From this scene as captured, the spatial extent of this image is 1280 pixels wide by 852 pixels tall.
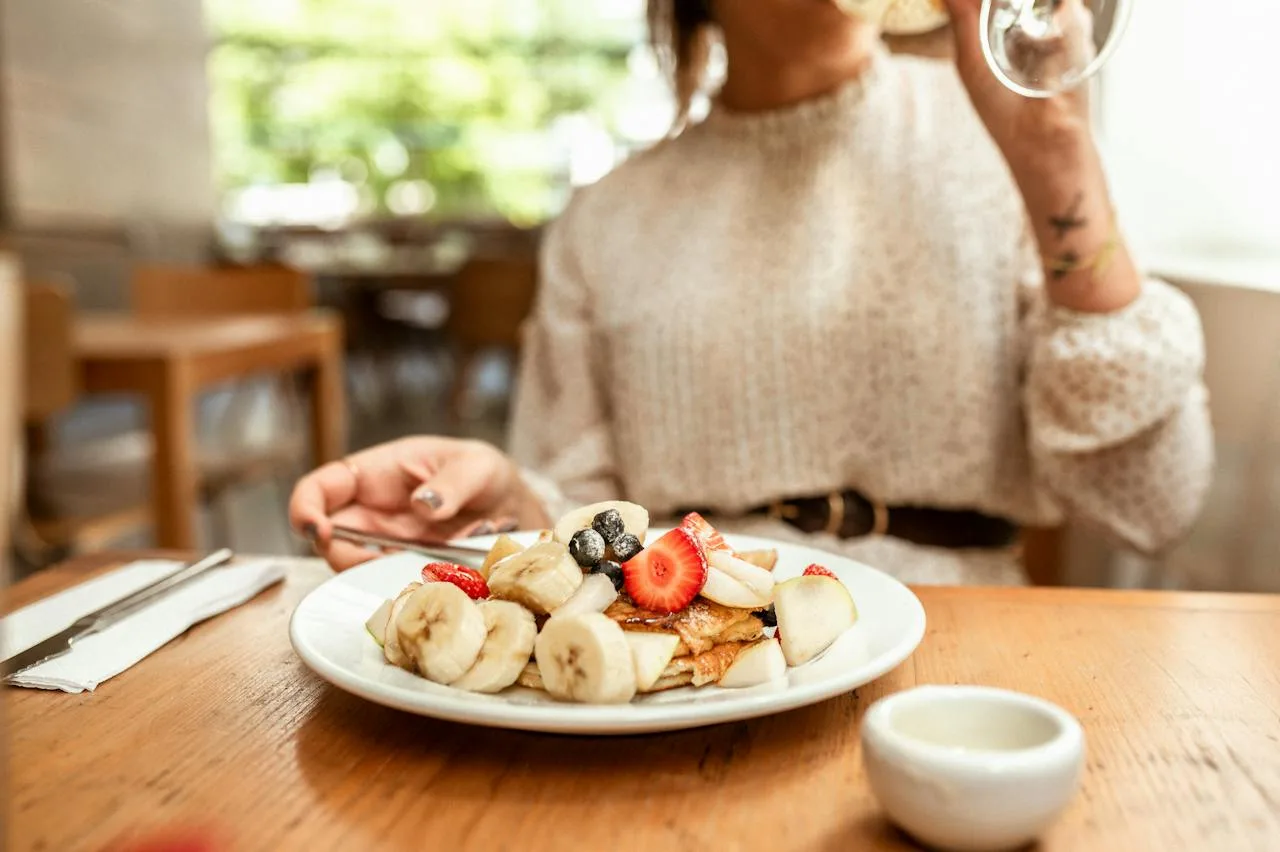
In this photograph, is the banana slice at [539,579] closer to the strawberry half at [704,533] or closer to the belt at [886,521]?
the strawberry half at [704,533]

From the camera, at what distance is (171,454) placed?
2439 mm

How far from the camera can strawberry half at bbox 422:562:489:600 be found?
682 millimetres

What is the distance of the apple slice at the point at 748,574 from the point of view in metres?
0.65

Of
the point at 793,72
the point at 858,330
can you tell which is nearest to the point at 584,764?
the point at 858,330

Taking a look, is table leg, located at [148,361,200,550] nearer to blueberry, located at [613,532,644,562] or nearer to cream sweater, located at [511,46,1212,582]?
cream sweater, located at [511,46,1212,582]

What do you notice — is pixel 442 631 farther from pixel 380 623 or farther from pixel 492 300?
pixel 492 300

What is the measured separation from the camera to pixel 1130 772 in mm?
553

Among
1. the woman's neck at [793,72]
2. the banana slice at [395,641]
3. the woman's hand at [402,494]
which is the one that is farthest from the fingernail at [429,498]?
the woman's neck at [793,72]

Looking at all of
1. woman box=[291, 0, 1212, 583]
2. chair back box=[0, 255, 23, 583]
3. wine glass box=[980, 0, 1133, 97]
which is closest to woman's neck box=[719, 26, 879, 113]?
woman box=[291, 0, 1212, 583]

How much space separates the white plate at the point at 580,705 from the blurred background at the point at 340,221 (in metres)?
0.27

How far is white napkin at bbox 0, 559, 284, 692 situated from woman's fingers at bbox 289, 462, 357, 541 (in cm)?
6

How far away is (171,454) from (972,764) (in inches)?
89.8

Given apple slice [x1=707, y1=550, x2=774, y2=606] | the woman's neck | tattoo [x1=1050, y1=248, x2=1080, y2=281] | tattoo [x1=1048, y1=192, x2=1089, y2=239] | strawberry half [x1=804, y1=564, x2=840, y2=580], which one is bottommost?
strawberry half [x1=804, y1=564, x2=840, y2=580]

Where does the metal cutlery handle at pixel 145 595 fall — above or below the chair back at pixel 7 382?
below
